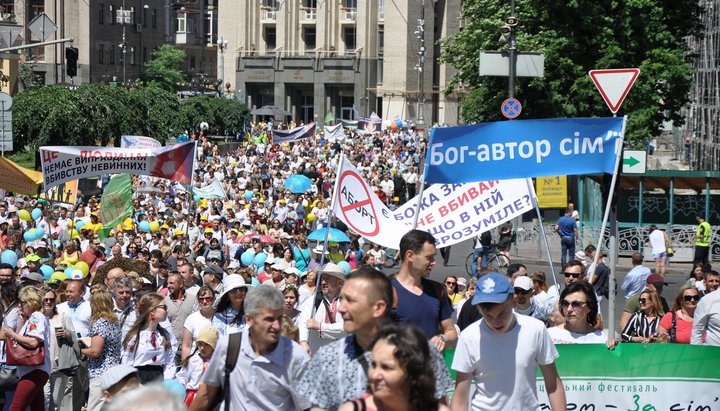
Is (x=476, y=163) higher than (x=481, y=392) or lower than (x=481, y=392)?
higher

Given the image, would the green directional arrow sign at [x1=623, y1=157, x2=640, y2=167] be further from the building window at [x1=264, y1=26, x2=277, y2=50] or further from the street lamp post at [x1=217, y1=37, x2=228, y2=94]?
the building window at [x1=264, y1=26, x2=277, y2=50]

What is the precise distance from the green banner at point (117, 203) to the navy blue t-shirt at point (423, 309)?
1411cm

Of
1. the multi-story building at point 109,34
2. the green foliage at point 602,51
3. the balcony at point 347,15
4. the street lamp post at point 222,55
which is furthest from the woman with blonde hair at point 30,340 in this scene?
the balcony at point 347,15

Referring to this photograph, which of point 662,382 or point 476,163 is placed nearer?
point 662,382

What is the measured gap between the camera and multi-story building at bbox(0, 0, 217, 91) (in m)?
86.4

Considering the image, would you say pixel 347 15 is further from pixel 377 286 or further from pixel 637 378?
pixel 377 286

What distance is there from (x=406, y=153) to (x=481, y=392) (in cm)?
5134

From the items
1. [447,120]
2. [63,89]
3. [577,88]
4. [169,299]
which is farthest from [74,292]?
[447,120]

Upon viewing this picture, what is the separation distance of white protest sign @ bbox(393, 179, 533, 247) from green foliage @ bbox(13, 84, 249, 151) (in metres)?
33.7

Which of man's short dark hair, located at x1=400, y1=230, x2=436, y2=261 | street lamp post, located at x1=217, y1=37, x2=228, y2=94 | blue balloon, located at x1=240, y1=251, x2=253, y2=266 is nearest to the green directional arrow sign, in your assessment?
man's short dark hair, located at x1=400, y1=230, x2=436, y2=261

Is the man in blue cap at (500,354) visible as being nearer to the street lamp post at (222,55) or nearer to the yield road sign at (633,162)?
the yield road sign at (633,162)

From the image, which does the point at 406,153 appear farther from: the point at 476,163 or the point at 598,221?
the point at 476,163

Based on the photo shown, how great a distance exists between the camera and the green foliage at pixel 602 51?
36219 mm

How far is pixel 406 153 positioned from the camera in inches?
2277
